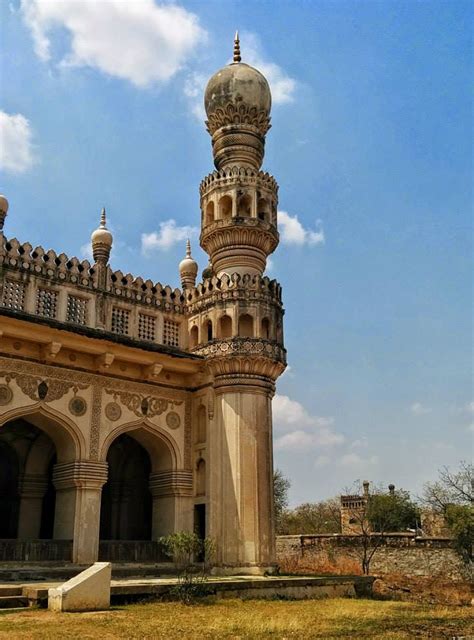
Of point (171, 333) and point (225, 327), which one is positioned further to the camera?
point (171, 333)

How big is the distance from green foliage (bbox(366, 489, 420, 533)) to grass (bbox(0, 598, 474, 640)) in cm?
2618

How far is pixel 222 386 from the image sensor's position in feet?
63.2

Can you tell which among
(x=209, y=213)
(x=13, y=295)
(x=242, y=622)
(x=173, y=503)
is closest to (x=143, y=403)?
(x=173, y=503)

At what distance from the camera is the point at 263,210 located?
21562mm

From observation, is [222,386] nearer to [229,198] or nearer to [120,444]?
[120,444]

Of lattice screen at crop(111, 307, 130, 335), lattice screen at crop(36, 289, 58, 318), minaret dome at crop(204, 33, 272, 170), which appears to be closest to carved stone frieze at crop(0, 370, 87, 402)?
lattice screen at crop(36, 289, 58, 318)

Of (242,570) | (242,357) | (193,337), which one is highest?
(193,337)

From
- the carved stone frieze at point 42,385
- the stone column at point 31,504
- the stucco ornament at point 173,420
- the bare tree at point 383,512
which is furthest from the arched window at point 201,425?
the bare tree at point 383,512

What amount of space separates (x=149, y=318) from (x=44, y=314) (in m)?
3.24

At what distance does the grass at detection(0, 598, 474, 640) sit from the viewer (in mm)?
9500

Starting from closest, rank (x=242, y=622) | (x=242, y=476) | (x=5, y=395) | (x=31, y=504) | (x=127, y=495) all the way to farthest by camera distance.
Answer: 1. (x=242, y=622)
2. (x=5, y=395)
3. (x=242, y=476)
4. (x=31, y=504)
5. (x=127, y=495)

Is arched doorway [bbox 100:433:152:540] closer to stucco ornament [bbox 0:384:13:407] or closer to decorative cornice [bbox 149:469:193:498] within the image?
decorative cornice [bbox 149:469:193:498]

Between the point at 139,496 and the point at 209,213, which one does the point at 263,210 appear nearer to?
the point at 209,213

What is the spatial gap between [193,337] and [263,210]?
171 inches
